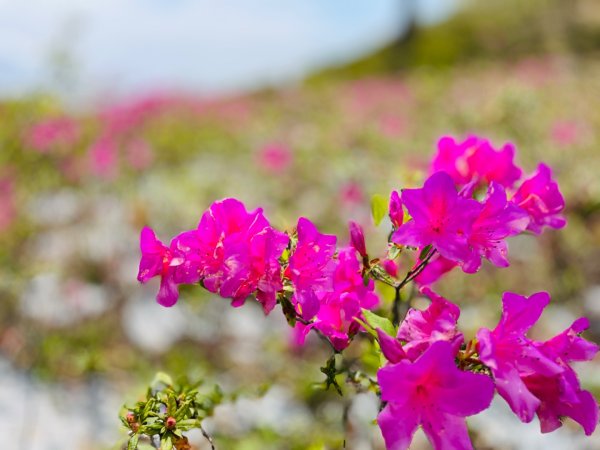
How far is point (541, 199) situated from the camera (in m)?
1.24

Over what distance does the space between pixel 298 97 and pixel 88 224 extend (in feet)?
21.6

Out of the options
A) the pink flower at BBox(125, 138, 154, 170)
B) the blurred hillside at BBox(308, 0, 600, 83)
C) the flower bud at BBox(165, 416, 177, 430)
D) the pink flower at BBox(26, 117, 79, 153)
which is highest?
the blurred hillside at BBox(308, 0, 600, 83)

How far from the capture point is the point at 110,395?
10.5 feet

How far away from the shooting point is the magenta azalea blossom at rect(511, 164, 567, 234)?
48.6 inches

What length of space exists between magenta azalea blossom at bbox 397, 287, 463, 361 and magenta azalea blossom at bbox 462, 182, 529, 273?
0.08 meters

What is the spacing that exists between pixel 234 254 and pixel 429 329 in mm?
332

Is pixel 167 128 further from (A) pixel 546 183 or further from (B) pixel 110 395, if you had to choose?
(A) pixel 546 183

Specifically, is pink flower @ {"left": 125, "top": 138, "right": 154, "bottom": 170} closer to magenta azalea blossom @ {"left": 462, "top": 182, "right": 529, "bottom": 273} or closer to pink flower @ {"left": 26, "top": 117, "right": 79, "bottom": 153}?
pink flower @ {"left": 26, "top": 117, "right": 79, "bottom": 153}

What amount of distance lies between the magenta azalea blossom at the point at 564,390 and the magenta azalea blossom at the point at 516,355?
0.02 metres

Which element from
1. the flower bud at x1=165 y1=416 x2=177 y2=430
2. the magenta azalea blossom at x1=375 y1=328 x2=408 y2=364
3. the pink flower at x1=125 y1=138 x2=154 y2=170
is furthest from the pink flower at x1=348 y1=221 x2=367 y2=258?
the pink flower at x1=125 y1=138 x2=154 y2=170

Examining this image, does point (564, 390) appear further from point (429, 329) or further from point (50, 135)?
point (50, 135)

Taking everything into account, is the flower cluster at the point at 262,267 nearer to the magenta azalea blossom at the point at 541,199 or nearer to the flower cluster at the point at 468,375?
the flower cluster at the point at 468,375

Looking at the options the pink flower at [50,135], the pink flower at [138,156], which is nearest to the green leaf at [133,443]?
the pink flower at [50,135]

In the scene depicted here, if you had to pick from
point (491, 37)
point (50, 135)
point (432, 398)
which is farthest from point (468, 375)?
point (491, 37)
